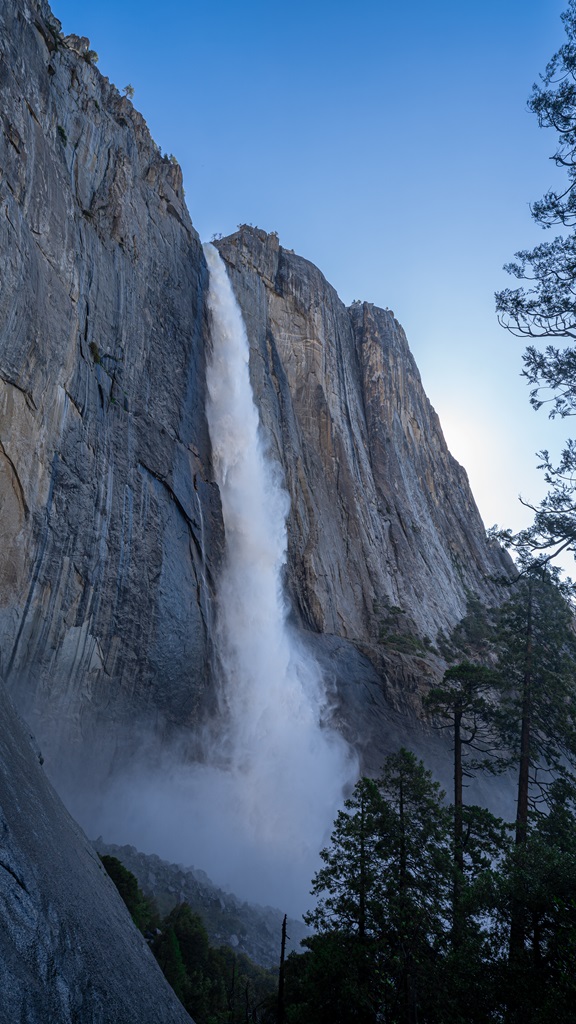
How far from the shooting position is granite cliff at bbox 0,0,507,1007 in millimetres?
17266

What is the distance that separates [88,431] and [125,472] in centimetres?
229

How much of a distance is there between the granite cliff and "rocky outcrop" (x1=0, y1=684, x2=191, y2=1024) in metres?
0.28

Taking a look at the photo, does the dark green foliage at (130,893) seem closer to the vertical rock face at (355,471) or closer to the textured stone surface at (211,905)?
the textured stone surface at (211,905)

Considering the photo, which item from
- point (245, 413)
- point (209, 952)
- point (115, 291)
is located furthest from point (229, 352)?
point (209, 952)

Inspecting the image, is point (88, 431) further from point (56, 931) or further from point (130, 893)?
point (56, 931)

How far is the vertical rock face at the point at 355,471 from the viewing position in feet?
110

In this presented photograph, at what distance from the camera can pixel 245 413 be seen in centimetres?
3216

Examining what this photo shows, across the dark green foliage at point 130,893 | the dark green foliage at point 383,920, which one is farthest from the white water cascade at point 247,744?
the dark green foliage at point 383,920

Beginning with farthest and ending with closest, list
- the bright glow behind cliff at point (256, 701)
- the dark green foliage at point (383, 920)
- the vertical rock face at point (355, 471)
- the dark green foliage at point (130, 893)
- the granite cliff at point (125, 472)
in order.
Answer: the vertical rock face at point (355, 471) → the bright glow behind cliff at point (256, 701) → the granite cliff at point (125, 472) → the dark green foliage at point (130, 893) → the dark green foliage at point (383, 920)

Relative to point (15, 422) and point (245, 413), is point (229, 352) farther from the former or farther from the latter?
Answer: point (15, 422)

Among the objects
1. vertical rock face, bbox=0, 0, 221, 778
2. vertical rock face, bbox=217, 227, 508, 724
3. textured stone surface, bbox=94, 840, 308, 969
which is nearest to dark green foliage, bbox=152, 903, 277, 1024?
textured stone surface, bbox=94, 840, 308, 969

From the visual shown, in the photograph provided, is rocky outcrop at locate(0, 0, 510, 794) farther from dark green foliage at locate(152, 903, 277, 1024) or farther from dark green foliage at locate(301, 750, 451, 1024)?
dark green foliage at locate(301, 750, 451, 1024)

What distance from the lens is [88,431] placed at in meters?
20.0

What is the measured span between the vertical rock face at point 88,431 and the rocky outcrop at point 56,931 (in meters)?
10.7
